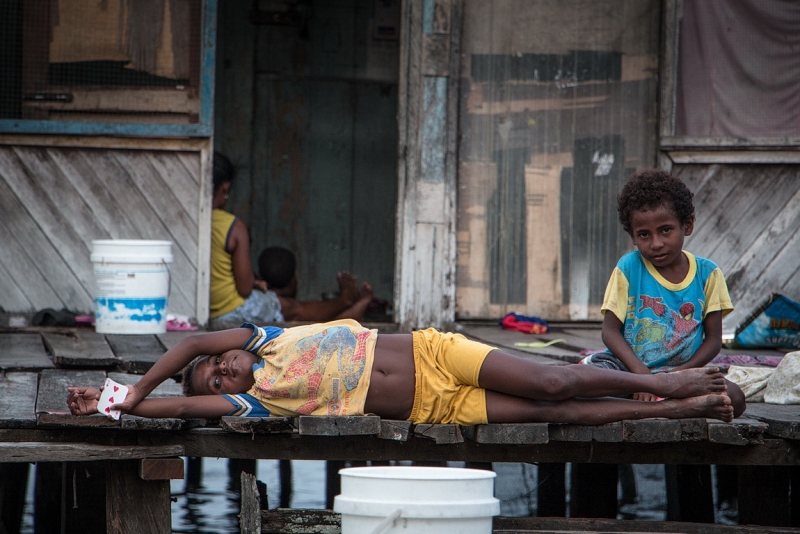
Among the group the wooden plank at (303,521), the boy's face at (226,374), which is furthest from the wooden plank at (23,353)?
the wooden plank at (303,521)

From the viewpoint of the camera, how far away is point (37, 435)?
11.9ft

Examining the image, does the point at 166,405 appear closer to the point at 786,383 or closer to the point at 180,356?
the point at 180,356

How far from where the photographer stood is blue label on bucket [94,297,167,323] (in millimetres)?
6125

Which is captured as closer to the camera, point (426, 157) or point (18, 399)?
point (18, 399)

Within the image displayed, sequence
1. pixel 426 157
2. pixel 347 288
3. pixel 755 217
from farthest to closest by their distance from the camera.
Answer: pixel 347 288 → pixel 755 217 → pixel 426 157

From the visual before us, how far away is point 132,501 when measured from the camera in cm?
375

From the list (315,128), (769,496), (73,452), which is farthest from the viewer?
(315,128)

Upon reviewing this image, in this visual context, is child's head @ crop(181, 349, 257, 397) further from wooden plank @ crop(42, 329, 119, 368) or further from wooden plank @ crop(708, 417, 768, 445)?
wooden plank @ crop(708, 417, 768, 445)

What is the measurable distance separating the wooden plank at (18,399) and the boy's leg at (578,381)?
5.47ft

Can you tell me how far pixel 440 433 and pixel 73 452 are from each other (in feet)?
4.26

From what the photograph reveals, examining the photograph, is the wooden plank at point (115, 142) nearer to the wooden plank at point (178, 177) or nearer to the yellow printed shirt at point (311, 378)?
the wooden plank at point (178, 177)

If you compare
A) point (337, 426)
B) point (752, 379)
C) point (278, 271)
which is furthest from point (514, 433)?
point (278, 271)

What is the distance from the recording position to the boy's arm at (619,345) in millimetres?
4050

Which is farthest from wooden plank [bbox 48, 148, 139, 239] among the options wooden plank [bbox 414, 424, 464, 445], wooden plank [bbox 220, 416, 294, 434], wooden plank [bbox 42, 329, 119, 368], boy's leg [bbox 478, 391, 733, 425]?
boy's leg [bbox 478, 391, 733, 425]
